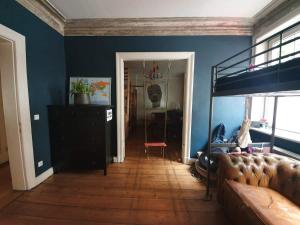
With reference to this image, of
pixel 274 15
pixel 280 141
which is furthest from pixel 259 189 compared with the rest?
pixel 274 15

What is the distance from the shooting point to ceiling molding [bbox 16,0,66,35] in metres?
2.26

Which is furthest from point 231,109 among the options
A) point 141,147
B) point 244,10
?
point 141,147

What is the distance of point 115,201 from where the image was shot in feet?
6.89

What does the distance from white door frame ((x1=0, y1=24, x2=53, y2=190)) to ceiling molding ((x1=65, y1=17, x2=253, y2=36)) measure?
117cm

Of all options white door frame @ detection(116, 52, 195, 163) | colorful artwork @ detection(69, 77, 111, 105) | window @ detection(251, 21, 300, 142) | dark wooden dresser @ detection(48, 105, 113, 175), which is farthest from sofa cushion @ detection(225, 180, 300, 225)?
colorful artwork @ detection(69, 77, 111, 105)

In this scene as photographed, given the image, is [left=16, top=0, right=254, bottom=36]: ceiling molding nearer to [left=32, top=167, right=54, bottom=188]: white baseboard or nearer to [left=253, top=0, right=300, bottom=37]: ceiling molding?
[left=253, top=0, right=300, bottom=37]: ceiling molding

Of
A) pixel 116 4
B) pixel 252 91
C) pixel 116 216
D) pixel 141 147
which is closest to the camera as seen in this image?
pixel 252 91

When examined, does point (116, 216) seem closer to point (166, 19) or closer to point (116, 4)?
point (116, 4)

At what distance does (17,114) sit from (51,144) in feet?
2.80

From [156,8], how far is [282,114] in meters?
2.74

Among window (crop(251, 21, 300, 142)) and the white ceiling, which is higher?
the white ceiling

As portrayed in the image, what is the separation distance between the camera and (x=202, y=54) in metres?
3.04

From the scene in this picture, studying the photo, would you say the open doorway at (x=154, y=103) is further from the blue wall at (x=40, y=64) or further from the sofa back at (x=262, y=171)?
the sofa back at (x=262, y=171)

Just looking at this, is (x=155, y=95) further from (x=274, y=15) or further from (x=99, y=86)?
(x=274, y=15)
